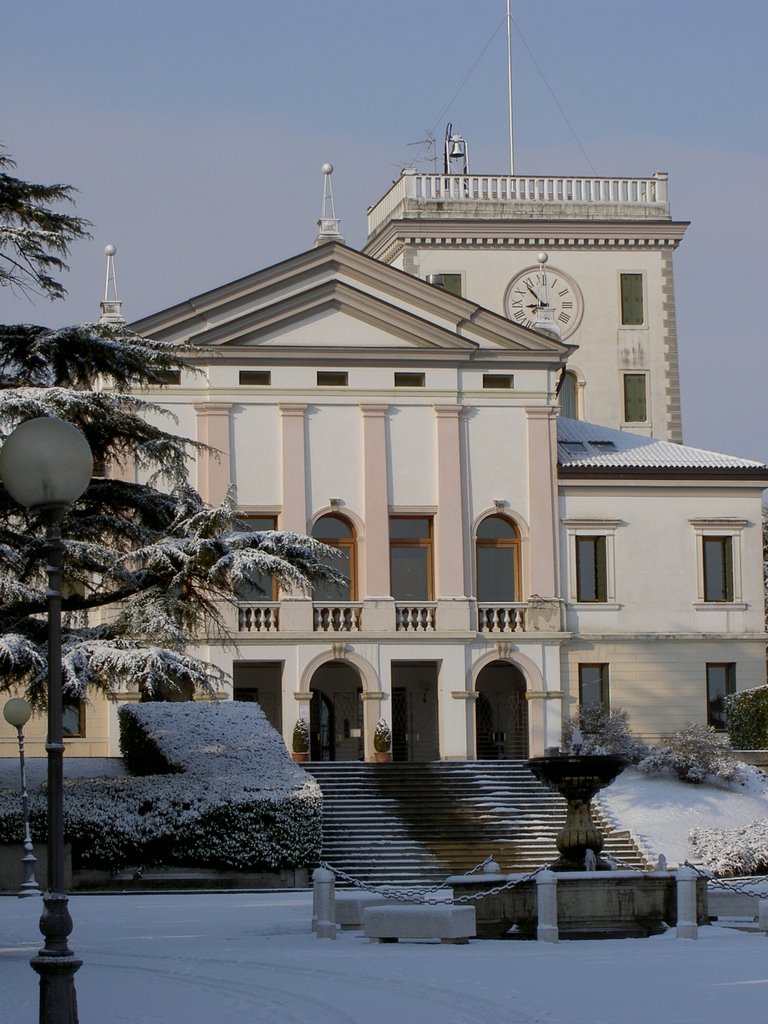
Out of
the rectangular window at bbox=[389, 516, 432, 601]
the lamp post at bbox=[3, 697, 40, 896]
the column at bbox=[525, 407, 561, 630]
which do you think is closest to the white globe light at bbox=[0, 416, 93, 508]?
the lamp post at bbox=[3, 697, 40, 896]

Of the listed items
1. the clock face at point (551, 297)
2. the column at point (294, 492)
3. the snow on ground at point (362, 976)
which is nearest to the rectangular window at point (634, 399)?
the clock face at point (551, 297)

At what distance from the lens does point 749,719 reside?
41281 mm

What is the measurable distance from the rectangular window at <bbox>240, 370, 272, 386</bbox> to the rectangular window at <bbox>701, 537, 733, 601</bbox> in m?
10.9

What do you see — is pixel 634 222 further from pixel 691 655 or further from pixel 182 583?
pixel 182 583

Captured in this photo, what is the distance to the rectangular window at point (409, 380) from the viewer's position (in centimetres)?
4247

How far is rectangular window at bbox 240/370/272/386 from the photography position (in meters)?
42.0

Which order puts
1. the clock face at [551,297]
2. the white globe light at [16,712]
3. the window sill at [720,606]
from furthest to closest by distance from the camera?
the clock face at [551,297] → the window sill at [720,606] → the white globe light at [16,712]

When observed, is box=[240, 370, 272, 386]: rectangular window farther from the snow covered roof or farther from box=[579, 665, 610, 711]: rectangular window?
box=[579, 665, 610, 711]: rectangular window

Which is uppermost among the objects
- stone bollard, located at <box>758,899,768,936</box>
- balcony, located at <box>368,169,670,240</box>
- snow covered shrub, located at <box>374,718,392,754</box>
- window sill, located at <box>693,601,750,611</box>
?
balcony, located at <box>368,169,670,240</box>

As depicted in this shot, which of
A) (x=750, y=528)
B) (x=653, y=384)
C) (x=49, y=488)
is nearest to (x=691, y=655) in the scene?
(x=750, y=528)

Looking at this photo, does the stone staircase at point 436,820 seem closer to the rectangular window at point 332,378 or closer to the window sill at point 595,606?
the window sill at point 595,606

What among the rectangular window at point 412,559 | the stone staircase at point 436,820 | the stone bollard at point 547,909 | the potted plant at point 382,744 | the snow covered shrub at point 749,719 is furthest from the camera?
the rectangular window at point 412,559

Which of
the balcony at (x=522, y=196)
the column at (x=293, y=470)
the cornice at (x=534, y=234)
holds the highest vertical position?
the balcony at (x=522, y=196)

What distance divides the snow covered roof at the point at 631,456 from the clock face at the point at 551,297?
840cm
